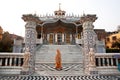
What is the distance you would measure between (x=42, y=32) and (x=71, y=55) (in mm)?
12028

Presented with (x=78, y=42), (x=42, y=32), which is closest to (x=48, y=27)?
(x=42, y=32)

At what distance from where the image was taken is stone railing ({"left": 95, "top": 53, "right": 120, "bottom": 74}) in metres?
11.9

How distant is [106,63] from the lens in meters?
12.3

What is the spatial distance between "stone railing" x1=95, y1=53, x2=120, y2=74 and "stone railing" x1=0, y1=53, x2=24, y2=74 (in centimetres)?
516

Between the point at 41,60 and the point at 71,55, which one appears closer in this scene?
the point at 41,60

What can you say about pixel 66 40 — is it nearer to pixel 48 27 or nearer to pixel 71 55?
pixel 48 27

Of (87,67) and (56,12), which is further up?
(56,12)

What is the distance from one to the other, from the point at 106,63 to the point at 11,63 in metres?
6.37

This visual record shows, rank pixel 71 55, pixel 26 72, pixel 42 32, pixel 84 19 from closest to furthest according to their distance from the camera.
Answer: pixel 26 72 → pixel 84 19 → pixel 71 55 → pixel 42 32

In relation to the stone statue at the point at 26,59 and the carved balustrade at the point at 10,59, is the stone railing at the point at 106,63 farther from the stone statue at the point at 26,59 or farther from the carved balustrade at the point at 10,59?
the carved balustrade at the point at 10,59

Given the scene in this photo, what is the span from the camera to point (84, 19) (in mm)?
12930

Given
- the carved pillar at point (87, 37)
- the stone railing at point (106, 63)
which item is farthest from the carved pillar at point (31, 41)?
the stone railing at point (106, 63)

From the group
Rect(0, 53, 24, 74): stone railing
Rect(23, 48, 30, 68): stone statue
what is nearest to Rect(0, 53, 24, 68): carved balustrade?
Rect(0, 53, 24, 74): stone railing

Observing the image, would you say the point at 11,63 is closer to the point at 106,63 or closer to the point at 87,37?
the point at 87,37
